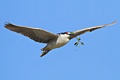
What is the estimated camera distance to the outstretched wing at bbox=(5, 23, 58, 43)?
25.7 metres

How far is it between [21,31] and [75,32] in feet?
9.39

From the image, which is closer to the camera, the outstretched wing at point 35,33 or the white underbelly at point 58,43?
the outstretched wing at point 35,33

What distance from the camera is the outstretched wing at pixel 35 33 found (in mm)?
25703

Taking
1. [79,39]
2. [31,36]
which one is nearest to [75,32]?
[79,39]

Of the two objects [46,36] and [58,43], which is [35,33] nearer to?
[46,36]

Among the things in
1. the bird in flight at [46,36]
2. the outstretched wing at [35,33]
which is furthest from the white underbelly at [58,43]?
the outstretched wing at [35,33]

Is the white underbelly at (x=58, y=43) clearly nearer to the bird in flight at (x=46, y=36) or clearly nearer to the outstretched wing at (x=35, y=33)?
the bird in flight at (x=46, y=36)

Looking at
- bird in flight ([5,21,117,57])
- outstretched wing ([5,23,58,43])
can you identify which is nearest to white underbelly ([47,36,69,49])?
bird in flight ([5,21,117,57])

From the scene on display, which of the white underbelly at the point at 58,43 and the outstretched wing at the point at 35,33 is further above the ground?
the outstretched wing at the point at 35,33

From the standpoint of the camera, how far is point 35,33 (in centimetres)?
2634

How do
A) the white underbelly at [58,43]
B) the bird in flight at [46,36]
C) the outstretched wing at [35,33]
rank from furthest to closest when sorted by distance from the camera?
the white underbelly at [58,43], the bird in flight at [46,36], the outstretched wing at [35,33]

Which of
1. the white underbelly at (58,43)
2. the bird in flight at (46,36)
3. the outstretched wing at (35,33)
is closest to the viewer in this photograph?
the outstretched wing at (35,33)

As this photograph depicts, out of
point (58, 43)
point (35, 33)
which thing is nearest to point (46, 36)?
point (35, 33)

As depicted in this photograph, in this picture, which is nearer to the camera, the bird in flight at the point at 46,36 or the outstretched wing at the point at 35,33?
the outstretched wing at the point at 35,33
